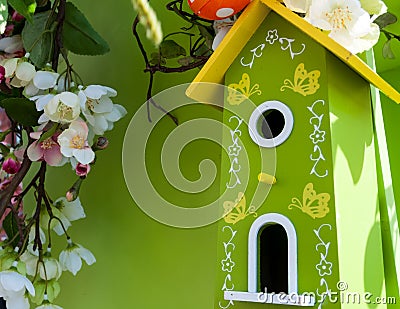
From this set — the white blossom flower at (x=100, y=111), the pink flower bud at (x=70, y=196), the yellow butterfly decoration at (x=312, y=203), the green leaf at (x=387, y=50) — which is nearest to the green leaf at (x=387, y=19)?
the green leaf at (x=387, y=50)

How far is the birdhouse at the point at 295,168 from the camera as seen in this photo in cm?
44

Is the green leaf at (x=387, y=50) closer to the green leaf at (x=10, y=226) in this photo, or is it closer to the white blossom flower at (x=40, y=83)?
the white blossom flower at (x=40, y=83)

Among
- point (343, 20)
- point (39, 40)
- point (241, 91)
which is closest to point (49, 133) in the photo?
point (39, 40)

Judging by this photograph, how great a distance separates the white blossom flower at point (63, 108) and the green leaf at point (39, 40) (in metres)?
0.10

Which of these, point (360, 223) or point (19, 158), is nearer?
point (360, 223)

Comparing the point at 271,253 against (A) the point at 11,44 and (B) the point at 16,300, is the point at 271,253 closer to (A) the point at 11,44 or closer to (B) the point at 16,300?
(B) the point at 16,300

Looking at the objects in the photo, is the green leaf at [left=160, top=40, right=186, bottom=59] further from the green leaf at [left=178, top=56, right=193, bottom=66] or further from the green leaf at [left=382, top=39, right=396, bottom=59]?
the green leaf at [left=382, top=39, right=396, bottom=59]

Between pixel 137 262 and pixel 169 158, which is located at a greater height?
pixel 169 158

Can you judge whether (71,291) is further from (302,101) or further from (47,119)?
(302,101)

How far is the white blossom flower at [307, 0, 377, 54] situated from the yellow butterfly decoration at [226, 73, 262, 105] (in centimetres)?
10

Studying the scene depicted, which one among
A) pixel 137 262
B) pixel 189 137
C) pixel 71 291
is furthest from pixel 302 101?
pixel 71 291

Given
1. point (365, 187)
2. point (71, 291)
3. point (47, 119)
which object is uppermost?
point (47, 119)

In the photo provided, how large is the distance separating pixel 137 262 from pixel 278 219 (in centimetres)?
34

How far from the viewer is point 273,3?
506 millimetres
